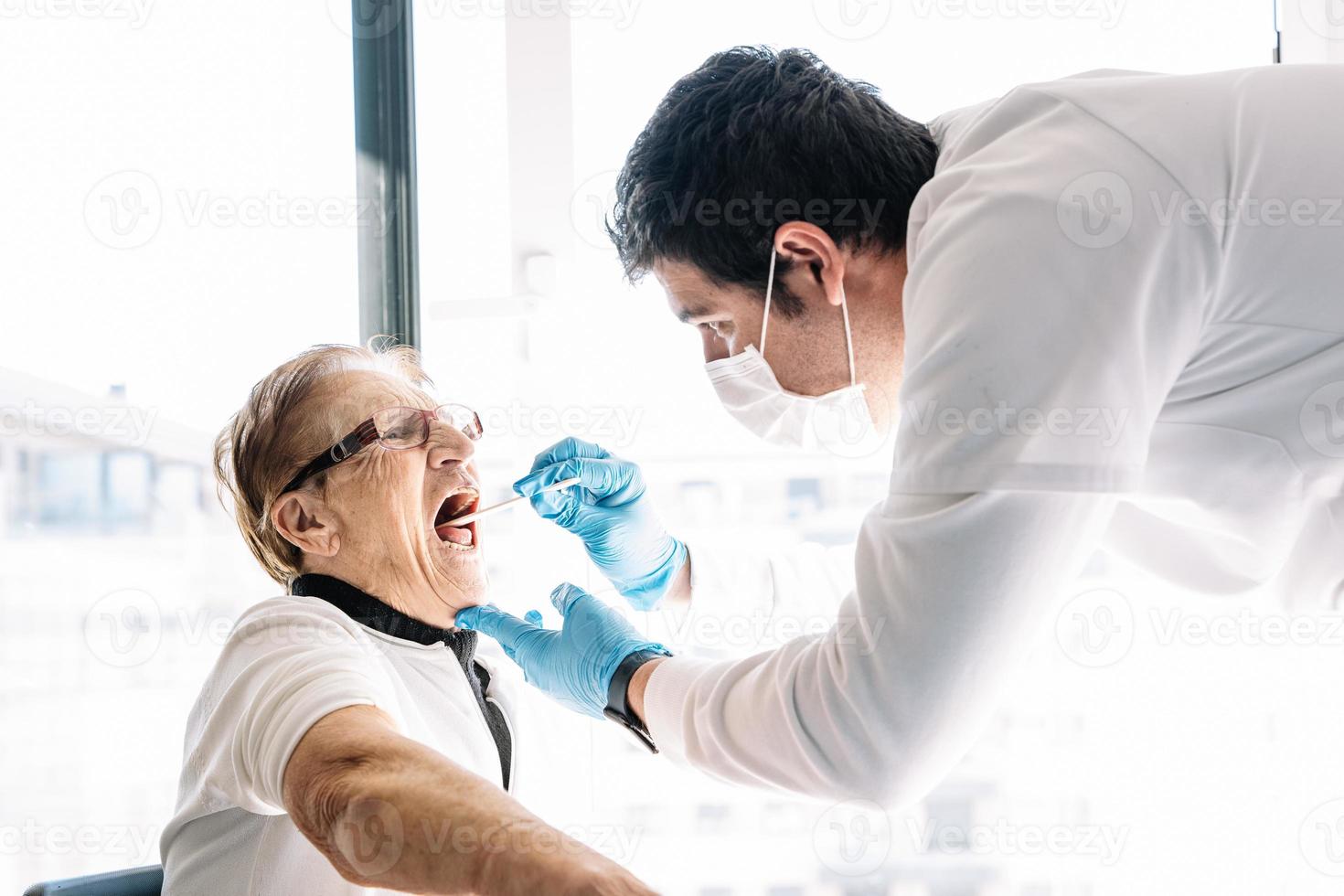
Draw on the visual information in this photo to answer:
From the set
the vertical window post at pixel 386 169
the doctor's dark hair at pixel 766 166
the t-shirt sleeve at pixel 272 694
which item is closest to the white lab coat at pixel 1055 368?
the doctor's dark hair at pixel 766 166

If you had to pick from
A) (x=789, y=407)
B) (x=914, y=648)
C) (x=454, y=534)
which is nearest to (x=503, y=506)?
(x=454, y=534)

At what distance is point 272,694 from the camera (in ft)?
3.43

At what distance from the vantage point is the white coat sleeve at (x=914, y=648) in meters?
0.89

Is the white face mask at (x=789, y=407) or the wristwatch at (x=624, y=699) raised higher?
the white face mask at (x=789, y=407)

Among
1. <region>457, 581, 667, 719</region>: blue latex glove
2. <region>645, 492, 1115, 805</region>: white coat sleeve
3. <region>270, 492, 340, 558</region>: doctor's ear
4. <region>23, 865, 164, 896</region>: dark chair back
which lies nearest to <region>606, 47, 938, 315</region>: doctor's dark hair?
<region>645, 492, 1115, 805</region>: white coat sleeve

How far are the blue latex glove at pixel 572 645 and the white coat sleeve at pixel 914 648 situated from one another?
0.94 feet

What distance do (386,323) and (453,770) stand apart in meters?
1.38

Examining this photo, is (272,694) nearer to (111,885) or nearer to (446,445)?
(111,885)

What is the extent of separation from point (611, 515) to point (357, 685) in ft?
1.94

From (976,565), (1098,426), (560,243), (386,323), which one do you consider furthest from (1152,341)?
(386,323)

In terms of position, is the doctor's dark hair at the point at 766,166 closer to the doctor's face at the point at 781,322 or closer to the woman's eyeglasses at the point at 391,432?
the doctor's face at the point at 781,322

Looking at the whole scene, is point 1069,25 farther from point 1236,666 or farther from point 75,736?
point 75,736

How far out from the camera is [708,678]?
1106 mm

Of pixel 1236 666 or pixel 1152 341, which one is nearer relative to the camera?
pixel 1152 341
